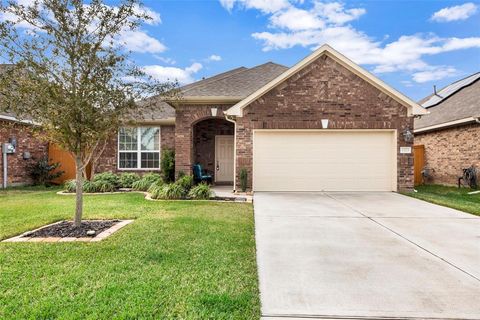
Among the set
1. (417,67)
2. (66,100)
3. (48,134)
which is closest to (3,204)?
(48,134)

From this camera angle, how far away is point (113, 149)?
15.3 m

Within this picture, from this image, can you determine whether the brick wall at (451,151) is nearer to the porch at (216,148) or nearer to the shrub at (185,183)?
the porch at (216,148)

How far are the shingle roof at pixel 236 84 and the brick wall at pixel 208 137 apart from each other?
190cm

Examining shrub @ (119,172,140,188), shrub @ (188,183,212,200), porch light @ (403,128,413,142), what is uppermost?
porch light @ (403,128,413,142)

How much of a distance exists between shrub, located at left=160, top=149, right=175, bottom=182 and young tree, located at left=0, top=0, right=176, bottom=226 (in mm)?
7739

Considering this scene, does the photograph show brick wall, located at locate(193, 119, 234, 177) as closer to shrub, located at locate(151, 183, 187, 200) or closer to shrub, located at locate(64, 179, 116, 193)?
shrub, located at locate(64, 179, 116, 193)

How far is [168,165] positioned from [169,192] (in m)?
3.71

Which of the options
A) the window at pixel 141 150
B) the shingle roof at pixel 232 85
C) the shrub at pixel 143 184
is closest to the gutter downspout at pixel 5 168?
the window at pixel 141 150

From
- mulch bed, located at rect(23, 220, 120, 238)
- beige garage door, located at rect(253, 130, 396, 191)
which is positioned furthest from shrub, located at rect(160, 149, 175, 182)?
mulch bed, located at rect(23, 220, 120, 238)

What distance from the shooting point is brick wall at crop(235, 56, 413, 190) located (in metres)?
11.6

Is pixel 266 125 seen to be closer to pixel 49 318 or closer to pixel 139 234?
pixel 139 234

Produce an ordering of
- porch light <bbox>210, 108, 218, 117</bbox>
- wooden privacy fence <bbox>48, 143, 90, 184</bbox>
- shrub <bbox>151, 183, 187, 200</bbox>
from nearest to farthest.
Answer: shrub <bbox>151, 183, 187, 200</bbox> → porch light <bbox>210, 108, 218, 117</bbox> → wooden privacy fence <bbox>48, 143, 90, 184</bbox>

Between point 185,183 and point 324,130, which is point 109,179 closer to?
point 185,183

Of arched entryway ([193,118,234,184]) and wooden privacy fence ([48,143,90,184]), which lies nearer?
arched entryway ([193,118,234,184])
